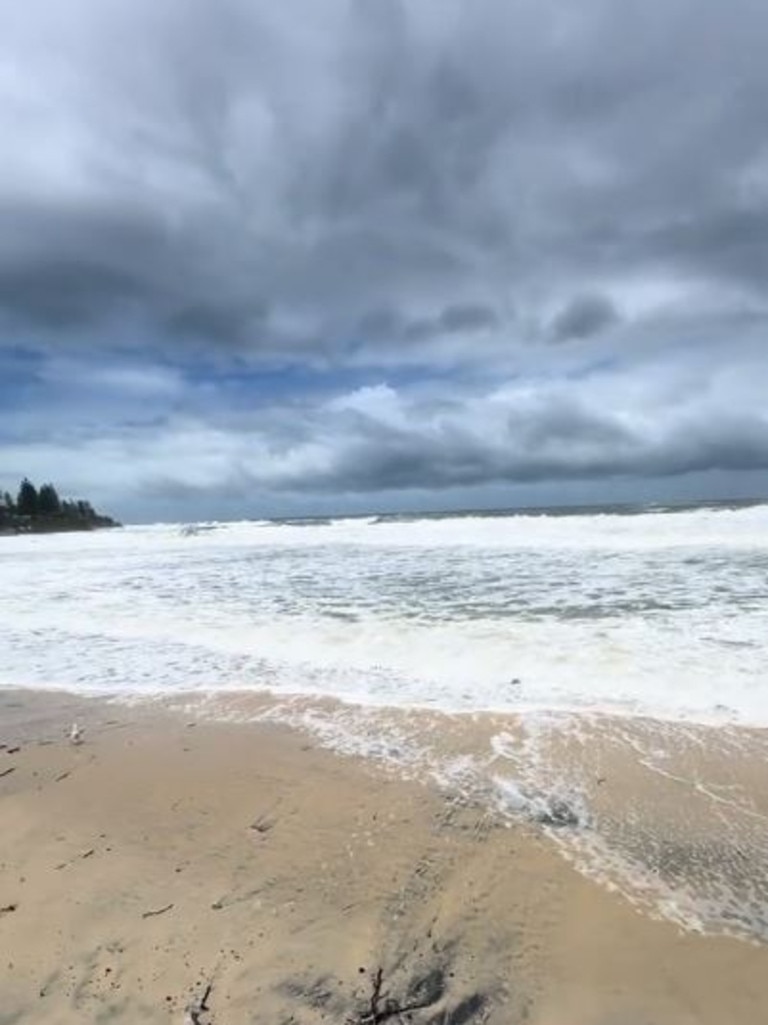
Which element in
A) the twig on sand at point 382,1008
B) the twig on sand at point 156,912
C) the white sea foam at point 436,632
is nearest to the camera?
the twig on sand at point 382,1008

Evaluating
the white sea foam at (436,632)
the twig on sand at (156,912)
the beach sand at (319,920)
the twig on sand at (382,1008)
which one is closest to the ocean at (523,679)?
the white sea foam at (436,632)

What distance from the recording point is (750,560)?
647 inches

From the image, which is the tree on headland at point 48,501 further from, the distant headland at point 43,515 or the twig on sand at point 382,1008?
the twig on sand at point 382,1008

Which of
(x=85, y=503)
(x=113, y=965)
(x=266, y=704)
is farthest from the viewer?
(x=85, y=503)

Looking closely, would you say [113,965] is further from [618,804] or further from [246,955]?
[618,804]

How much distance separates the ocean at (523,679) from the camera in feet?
13.4

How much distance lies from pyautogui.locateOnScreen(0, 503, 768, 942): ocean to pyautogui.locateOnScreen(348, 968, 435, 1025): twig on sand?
4.14 ft

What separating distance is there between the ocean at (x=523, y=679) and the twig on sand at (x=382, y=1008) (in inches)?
49.7

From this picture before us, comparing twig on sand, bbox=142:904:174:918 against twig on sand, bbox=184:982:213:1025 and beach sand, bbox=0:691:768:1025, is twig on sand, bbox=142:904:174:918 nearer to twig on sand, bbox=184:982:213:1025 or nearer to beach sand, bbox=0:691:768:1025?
beach sand, bbox=0:691:768:1025

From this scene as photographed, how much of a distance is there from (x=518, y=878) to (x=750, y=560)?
48.7 ft

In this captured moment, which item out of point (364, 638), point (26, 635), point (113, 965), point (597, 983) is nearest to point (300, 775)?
point (113, 965)

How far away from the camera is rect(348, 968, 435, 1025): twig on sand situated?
2.67m

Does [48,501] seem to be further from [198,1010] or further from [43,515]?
[198,1010]

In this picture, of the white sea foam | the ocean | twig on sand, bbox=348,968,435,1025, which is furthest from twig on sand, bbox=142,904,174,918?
the white sea foam
